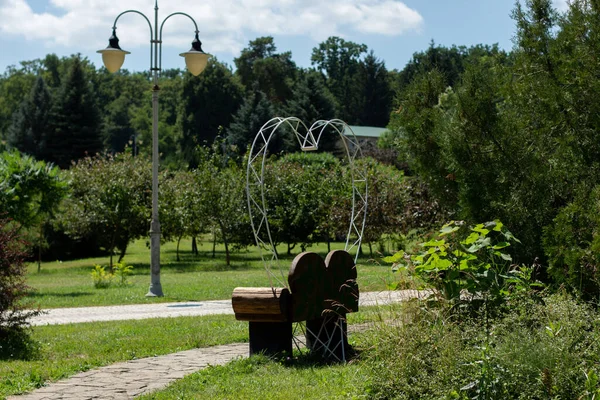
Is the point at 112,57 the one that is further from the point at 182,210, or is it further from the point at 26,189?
the point at 182,210

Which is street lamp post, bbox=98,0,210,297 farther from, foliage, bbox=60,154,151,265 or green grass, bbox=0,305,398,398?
foliage, bbox=60,154,151,265

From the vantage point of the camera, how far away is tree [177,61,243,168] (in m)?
70.0

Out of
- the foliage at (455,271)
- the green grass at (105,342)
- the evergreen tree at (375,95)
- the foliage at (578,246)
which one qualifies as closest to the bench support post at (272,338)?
the green grass at (105,342)

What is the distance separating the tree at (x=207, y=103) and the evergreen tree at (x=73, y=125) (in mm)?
12022

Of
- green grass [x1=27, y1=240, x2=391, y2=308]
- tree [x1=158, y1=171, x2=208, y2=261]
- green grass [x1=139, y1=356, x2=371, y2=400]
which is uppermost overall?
tree [x1=158, y1=171, x2=208, y2=261]

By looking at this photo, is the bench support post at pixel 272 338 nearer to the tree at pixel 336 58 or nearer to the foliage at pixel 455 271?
the foliage at pixel 455 271

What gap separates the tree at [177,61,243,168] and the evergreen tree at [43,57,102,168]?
473 inches

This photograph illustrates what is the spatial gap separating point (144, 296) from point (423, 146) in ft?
22.1

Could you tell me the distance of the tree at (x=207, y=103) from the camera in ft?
230

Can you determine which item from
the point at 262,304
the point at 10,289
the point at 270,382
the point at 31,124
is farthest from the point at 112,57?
the point at 31,124

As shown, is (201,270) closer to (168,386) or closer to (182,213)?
(182,213)

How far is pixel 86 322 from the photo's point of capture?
12.2 metres

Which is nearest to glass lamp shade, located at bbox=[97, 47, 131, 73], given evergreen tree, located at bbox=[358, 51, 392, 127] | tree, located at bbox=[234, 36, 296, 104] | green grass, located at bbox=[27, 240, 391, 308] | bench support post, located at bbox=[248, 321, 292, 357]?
green grass, located at bbox=[27, 240, 391, 308]

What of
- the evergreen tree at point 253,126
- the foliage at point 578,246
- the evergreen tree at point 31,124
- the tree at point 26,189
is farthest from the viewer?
the evergreen tree at point 31,124
